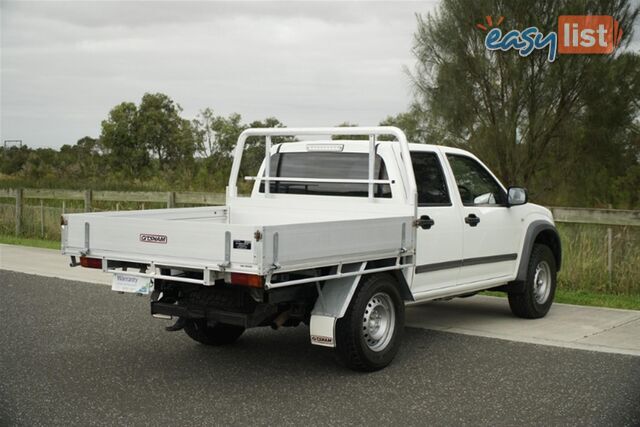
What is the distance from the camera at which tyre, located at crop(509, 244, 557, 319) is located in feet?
31.3

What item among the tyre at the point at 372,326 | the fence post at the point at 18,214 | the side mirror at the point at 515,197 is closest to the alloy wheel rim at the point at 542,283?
the side mirror at the point at 515,197

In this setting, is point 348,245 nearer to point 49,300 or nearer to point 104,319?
point 104,319

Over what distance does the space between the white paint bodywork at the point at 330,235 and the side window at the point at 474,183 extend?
0.11 m

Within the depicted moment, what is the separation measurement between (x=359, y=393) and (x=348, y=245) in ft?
3.77

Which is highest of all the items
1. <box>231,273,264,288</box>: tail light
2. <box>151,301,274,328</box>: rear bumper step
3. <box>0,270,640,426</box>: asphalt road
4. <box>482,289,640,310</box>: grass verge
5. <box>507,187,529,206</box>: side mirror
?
<box>507,187,529,206</box>: side mirror

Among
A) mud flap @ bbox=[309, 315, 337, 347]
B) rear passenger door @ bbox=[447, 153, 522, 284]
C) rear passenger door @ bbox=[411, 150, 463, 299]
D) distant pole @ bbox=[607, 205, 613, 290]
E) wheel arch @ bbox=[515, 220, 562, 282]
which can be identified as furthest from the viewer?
distant pole @ bbox=[607, 205, 613, 290]

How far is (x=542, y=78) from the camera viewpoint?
92.4 ft

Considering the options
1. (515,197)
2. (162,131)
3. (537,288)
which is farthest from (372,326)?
(162,131)

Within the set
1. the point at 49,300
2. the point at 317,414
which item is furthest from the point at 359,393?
the point at 49,300

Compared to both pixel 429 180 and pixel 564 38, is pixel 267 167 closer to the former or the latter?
pixel 429 180

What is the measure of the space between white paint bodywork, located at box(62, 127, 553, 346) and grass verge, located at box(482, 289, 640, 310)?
5.11 ft

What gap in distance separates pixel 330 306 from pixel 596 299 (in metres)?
5.47

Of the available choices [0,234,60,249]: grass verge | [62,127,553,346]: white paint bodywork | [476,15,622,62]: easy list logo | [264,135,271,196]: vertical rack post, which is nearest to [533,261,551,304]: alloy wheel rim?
[62,127,553,346]: white paint bodywork

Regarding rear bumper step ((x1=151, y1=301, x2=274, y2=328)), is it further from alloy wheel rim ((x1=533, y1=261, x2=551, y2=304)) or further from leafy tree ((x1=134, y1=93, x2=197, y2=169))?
leafy tree ((x1=134, y1=93, x2=197, y2=169))
